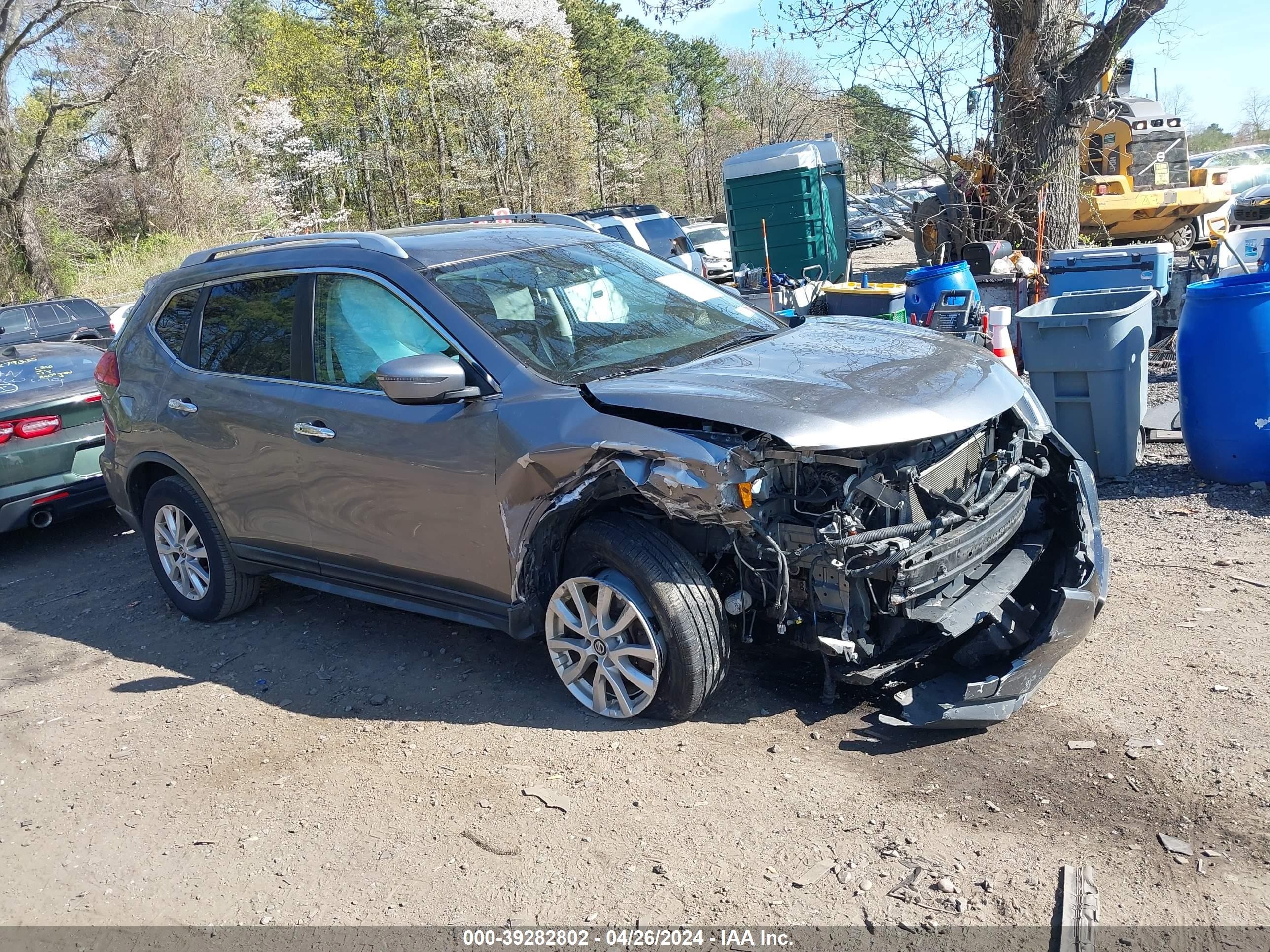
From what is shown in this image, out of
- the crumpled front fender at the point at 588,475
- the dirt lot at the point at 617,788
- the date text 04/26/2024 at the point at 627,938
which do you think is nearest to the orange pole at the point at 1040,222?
the dirt lot at the point at 617,788

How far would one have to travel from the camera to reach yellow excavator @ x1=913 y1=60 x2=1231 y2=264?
48.2 feet

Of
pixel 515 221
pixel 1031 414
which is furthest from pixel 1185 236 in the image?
pixel 1031 414

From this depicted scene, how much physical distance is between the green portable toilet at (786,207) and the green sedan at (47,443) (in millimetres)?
10619

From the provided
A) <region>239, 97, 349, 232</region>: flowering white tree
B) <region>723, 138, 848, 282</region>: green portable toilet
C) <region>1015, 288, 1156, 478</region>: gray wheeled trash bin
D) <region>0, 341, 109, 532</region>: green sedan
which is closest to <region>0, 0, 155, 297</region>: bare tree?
<region>239, 97, 349, 232</region>: flowering white tree

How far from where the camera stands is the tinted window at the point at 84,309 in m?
16.3

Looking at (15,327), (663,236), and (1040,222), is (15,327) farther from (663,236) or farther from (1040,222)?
(1040,222)

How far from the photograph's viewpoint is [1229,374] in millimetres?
5719

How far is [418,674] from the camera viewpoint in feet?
15.3

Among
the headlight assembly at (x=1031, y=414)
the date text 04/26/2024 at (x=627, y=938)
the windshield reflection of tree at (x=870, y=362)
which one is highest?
the windshield reflection of tree at (x=870, y=362)

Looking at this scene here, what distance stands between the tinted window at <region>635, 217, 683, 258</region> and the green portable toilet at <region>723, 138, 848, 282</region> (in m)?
1.89

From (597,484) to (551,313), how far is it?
92 centimetres

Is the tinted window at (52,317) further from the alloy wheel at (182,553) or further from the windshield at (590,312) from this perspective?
the windshield at (590,312)

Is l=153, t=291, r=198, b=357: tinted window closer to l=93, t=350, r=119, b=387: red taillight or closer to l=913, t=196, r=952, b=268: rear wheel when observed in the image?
l=93, t=350, r=119, b=387: red taillight

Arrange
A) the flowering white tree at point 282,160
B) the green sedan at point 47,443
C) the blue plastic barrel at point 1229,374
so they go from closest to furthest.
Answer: the blue plastic barrel at point 1229,374, the green sedan at point 47,443, the flowering white tree at point 282,160
